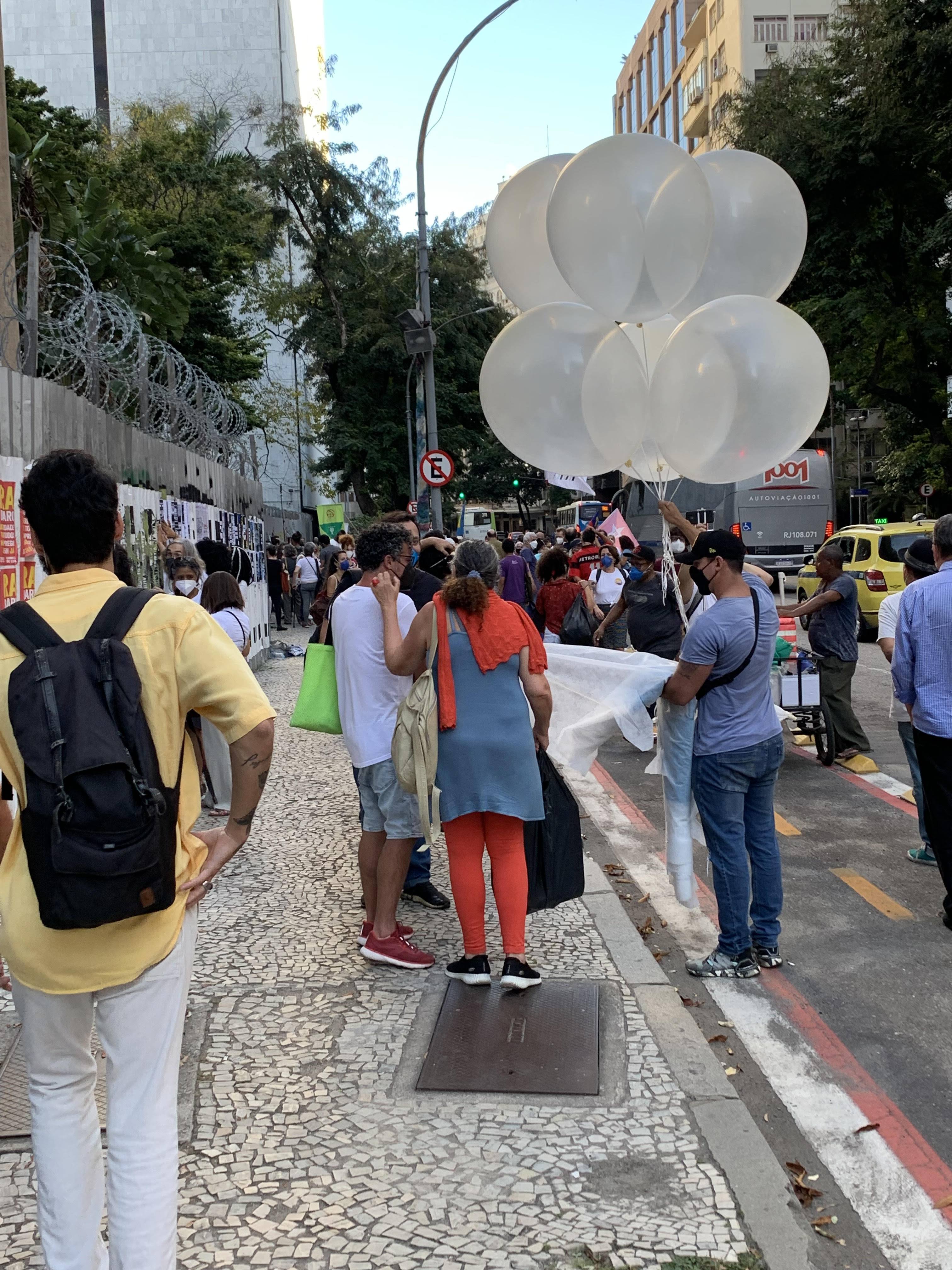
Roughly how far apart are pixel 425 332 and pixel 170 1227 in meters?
16.9

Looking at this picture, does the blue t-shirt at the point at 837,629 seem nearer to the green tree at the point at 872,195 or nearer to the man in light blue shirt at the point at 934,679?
the man in light blue shirt at the point at 934,679

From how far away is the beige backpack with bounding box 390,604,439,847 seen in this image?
445 cm

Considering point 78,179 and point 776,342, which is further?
point 78,179

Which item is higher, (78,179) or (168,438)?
(78,179)

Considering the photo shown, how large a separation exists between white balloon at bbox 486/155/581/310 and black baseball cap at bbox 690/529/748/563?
190cm

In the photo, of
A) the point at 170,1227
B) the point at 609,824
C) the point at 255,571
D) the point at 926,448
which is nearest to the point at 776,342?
the point at 609,824

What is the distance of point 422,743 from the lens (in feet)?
14.6

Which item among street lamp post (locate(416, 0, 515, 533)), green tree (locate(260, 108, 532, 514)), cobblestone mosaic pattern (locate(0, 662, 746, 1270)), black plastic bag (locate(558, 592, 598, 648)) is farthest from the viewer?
green tree (locate(260, 108, 532, 514))

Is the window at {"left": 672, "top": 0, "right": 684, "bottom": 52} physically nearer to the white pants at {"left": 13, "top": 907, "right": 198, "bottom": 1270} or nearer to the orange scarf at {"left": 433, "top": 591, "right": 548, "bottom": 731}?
the orange scarf at {"left": 433, "top": 591, "right": 548, "bottom": 731}

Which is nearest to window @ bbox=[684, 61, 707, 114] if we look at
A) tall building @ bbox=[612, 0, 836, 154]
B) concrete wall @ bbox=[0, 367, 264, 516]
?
tall building @ bbox=[612, 0, 836, 154]

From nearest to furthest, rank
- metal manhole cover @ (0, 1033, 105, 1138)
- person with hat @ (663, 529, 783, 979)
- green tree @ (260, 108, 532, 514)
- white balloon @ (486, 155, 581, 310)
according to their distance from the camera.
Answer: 1. metal manhole cover @ (0, 1033, 105, 1138)
2. person with hat @ (663, 529, 783, 979)
3. white balloon @ (486, 155, 581, 310)
4. green tree @ (260, 108, 532, 514)

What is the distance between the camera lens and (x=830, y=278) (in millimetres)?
27438

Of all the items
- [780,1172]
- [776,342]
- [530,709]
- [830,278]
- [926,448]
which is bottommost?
[780,1172]

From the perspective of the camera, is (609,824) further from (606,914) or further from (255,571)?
(255,571)
